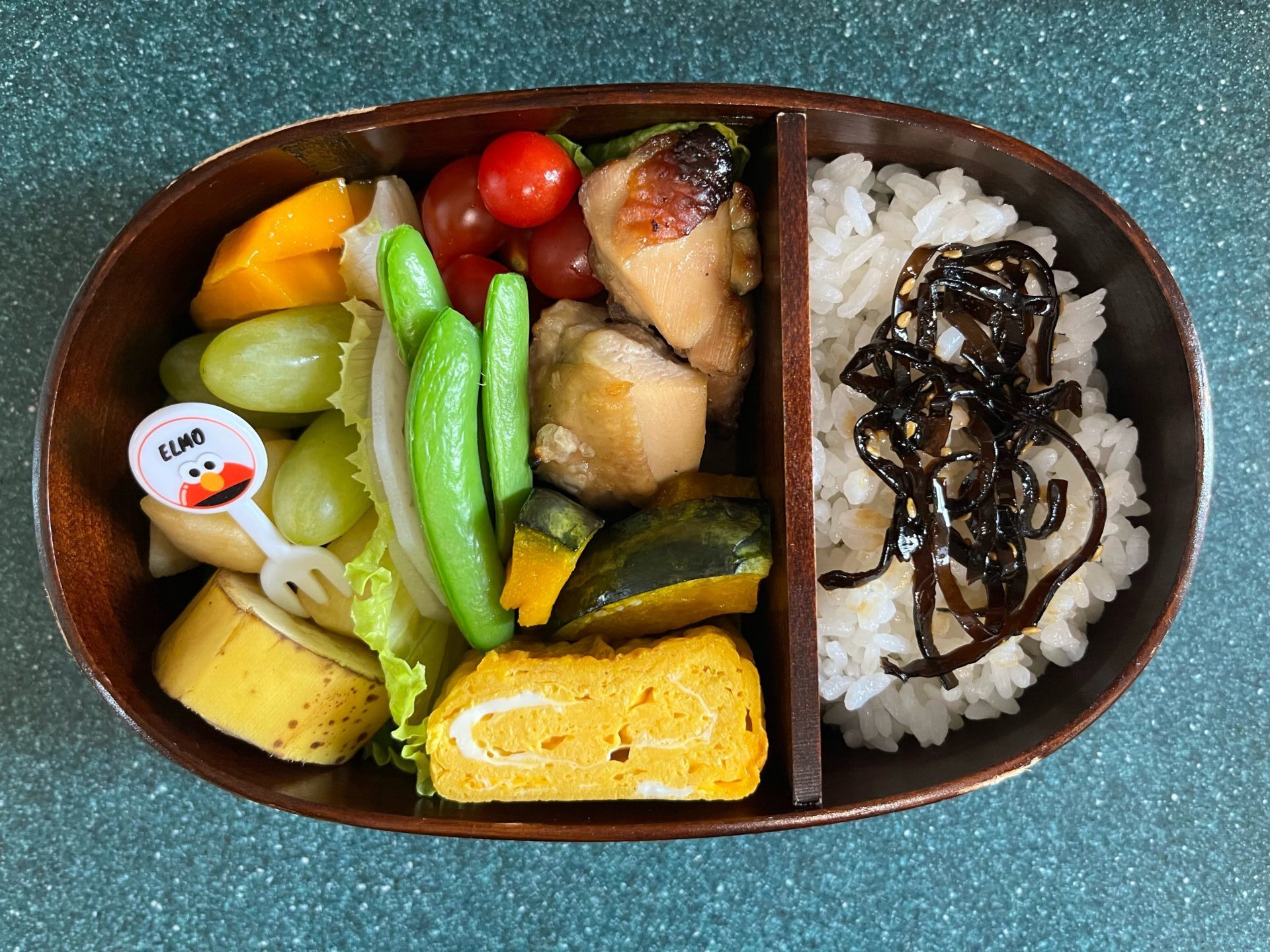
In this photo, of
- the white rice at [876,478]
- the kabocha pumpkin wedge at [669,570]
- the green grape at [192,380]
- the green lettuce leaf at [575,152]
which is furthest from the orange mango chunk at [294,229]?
the white rice at [876,478]

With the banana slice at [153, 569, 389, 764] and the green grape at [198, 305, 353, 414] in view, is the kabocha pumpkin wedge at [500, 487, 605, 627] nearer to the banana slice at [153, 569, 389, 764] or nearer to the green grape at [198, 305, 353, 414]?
the banana slice at [153, 569, 389, 764]

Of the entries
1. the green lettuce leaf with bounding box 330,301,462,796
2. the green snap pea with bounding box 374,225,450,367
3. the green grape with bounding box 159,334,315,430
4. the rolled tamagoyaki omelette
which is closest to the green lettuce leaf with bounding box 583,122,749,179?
the green snap pea with bounding box 374,225,450,367

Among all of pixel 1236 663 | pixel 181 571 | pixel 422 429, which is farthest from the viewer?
pixel 1236 663

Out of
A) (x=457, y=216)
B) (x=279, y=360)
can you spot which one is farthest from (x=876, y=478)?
(x=279, y=360)

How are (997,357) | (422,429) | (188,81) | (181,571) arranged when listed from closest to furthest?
(422,429) → (997,357) → (181,571) → (188,81)

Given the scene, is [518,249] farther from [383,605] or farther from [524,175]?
[383,605]

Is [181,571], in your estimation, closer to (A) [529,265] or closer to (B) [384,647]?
(B) [384,647]

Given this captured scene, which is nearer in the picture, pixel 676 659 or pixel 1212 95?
pixel 676 659

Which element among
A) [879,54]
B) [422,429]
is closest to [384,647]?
[422,429]
